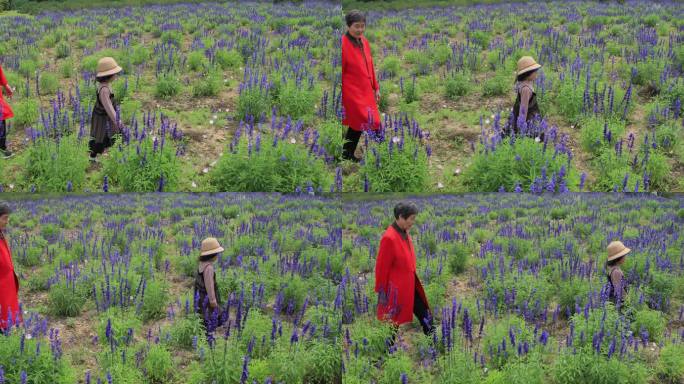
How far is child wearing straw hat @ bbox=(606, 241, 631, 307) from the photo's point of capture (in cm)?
793

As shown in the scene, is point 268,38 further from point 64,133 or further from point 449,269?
point 449,269

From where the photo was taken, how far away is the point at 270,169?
7934mm

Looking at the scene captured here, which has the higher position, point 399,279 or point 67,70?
point 67,70

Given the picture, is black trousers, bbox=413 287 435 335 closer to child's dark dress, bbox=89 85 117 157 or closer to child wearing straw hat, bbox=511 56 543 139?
child wearing straw hat, bbox=511 56 543 139

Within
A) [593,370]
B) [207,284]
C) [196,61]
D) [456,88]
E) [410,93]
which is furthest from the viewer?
[196,61]

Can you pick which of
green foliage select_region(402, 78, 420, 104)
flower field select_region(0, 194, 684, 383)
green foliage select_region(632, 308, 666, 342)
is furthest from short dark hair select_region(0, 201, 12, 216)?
green foliage select_region(632, 308, 666, 342)

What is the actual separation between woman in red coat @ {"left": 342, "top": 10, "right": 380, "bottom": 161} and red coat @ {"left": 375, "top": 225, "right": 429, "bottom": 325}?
4.81 feet

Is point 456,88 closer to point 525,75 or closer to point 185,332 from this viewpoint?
point 525,75

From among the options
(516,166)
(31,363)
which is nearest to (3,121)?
(31,363)

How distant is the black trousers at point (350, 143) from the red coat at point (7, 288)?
3600 mm

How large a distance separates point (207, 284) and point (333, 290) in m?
1.30

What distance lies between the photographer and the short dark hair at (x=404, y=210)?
749 centimetres

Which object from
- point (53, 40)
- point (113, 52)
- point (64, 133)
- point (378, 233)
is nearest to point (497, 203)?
point (378, 233)

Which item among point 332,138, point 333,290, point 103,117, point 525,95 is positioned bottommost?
point 333,290
